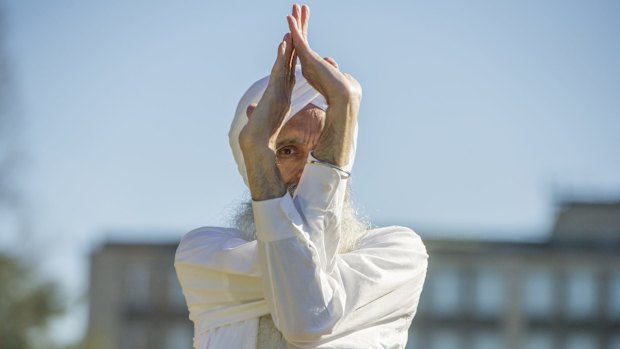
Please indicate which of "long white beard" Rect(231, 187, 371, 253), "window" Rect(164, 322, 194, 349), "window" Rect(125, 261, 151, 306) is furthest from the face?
"window" Rect(125, 261, 151, 306)

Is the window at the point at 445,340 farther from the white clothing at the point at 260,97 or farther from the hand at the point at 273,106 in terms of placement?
the hand at the point at 273,106

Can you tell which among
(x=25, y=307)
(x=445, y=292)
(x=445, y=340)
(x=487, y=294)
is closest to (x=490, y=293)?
(x=487, y=294)

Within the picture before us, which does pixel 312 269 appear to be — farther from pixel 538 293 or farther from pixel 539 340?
pixel 539 340

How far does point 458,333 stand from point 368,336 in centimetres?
7369

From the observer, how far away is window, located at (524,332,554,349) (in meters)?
74.6

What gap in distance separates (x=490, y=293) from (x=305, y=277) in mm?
72740

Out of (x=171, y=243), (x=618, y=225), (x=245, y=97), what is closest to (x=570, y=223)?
(x=618, y=225)

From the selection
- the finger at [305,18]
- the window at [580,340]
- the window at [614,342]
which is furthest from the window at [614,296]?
the finger at [305,18]

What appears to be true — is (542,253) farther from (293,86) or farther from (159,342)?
(293,86)

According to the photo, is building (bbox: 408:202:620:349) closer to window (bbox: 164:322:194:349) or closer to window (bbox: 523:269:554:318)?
window (bbox: 523:269:554:318)

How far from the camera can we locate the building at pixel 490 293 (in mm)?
74375

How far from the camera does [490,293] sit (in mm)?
74625

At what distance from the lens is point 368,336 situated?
2.65 metres

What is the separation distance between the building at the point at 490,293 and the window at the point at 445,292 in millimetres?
44
